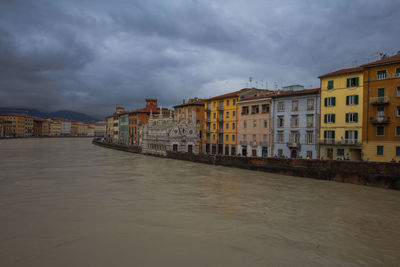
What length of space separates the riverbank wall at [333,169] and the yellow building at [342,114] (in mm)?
7292

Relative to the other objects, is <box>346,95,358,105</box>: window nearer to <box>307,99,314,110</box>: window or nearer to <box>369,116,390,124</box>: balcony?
<box>369,116,390,124</box>: balcony

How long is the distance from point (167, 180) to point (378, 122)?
891 inches

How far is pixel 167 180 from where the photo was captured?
94.4 feet

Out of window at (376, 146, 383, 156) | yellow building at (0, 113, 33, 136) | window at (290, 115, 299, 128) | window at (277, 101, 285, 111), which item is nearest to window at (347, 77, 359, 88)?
window at (376, 146, 383, 156)

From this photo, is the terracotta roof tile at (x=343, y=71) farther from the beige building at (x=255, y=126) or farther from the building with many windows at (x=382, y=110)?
the beige building at (x=255, y=126)

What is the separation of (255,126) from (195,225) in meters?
36.4

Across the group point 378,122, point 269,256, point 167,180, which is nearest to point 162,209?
point 269,256

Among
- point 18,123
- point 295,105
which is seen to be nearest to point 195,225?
point 295,105

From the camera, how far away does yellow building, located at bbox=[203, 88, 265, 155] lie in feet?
179

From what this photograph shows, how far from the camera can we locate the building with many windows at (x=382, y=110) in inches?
1204

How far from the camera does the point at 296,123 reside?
1660 inches

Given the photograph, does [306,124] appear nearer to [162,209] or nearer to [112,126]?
[162,209]

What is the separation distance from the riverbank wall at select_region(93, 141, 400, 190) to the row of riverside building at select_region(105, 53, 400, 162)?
245 inches

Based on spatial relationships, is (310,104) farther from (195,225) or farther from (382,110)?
(195,225)
